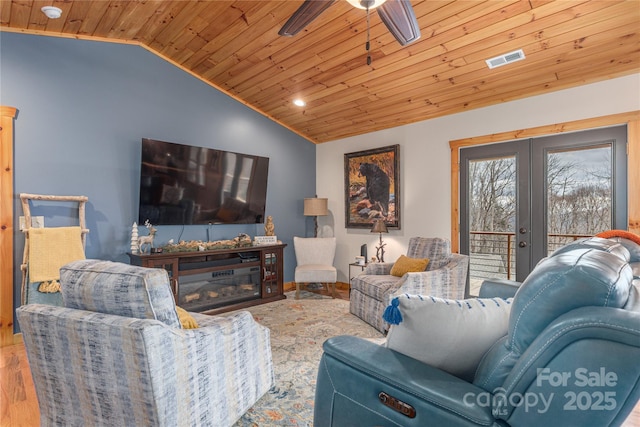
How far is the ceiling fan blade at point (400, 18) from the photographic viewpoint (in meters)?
1.93

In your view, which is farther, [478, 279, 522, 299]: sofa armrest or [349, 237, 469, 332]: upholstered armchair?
[349, 237, 469, 332]: upholstered armchair

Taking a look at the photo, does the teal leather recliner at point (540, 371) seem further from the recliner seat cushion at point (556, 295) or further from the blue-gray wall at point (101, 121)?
the blue-gray wall at point (101, 121)

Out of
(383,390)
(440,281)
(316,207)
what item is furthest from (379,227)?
(383,390)

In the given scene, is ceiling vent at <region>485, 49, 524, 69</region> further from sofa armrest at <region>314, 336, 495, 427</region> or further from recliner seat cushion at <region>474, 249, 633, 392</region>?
sofa armrest at <region>314, 336, 495, 427</region>

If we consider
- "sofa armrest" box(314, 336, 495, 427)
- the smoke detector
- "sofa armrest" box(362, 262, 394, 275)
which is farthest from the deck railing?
the smoke detector

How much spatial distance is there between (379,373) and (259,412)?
1323 mm

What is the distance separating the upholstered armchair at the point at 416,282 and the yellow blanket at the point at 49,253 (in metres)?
2.87

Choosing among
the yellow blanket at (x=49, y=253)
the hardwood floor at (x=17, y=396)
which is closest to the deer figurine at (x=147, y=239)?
the yellow blanket at (x=49, y=253)

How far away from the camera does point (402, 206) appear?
4809mm

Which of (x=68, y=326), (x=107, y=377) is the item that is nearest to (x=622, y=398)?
(x=107, y=377)

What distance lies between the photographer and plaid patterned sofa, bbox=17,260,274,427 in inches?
55.8

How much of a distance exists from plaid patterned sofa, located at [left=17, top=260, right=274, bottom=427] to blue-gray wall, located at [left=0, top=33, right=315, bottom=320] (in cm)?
235

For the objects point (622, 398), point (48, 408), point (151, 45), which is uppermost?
point (151, 45)

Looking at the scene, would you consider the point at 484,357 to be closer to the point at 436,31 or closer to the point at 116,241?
the point at 436,31
